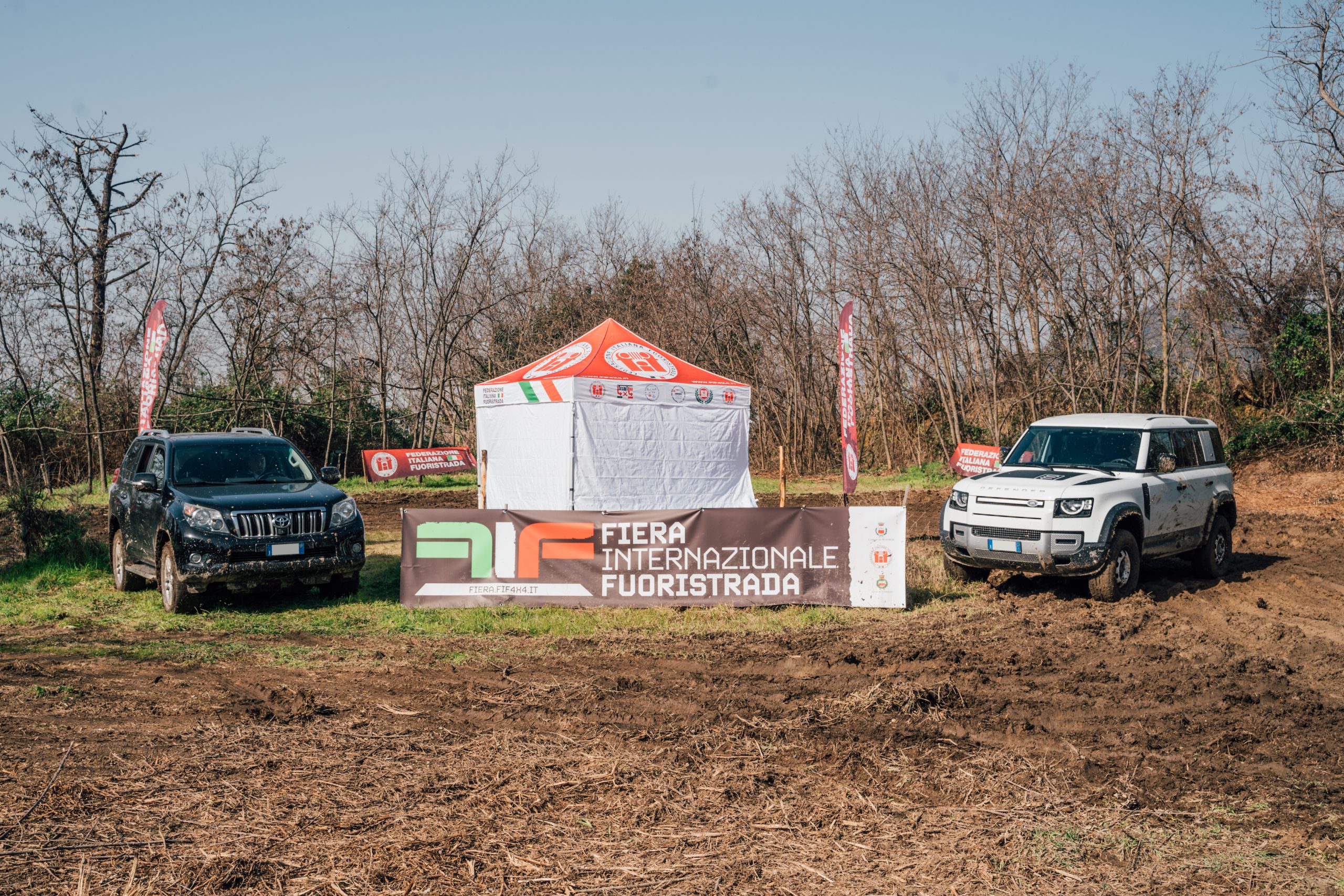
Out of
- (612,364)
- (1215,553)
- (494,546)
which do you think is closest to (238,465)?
(494,546)

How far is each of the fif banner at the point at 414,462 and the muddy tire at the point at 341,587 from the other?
15.6 meters

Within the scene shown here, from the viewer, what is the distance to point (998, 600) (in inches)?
442

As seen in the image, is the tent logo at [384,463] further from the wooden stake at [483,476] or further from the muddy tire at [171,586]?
the muddy tire at [171,586]

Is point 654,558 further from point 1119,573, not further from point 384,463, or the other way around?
point 384,463

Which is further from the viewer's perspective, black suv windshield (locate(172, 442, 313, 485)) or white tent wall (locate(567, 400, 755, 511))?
white tent wall (locate(567, 400, 755, 511))

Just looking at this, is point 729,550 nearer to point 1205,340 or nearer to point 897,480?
point 897,480

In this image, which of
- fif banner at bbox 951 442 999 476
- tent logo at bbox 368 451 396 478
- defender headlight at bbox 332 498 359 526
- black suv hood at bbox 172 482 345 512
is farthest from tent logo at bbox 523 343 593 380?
tent logo at bbox 368 451 396 478

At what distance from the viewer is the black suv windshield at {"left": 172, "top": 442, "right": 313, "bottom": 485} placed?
1155cm

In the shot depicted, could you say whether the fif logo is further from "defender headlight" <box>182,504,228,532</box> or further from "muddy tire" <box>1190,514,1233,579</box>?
"muddy tire" <box>1190,514,1233,579</box>

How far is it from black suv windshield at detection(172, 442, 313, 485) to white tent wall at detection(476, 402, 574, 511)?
385 centimetres

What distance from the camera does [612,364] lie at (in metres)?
16.3

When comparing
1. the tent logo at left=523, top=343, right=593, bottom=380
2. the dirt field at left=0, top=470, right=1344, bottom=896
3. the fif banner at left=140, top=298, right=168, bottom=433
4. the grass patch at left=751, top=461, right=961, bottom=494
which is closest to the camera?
the dirt field at left=0, top=470, right=1344, bottom=896

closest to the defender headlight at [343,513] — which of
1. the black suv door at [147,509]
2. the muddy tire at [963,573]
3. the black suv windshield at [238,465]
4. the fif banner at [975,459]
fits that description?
the black suv windshield at [238,465]

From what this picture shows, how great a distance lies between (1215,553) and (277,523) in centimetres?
1191
